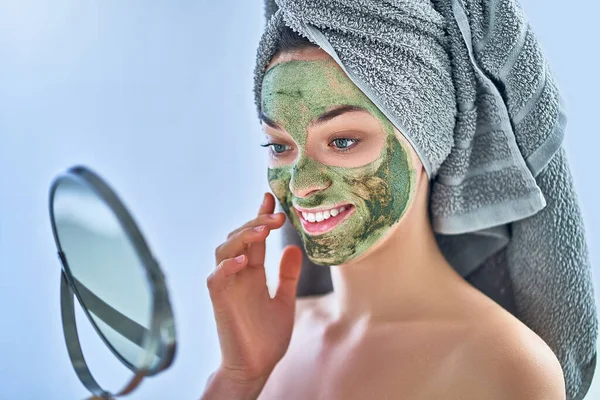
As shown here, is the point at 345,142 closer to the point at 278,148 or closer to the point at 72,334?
the point at 278,148

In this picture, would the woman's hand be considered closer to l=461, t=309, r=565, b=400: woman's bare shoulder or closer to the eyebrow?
the eyebrow

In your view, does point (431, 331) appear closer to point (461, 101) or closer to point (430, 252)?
point (430, 252)

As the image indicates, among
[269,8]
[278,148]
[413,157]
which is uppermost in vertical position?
[269,8]

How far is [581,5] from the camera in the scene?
1.20 m

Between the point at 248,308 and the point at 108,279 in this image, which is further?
the point at 248,308

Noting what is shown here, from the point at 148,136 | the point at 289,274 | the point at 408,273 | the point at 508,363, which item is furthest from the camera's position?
the point at 148,136

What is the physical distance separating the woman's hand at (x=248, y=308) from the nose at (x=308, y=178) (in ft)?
0.46

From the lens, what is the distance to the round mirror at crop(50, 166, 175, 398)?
79 cm

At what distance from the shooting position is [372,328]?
1.05 meters

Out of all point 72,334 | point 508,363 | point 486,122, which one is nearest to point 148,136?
point 72,334

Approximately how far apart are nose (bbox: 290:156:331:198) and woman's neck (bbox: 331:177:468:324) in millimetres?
132

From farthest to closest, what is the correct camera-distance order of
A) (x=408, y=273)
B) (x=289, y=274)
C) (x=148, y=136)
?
(x=148, y=136) < (x=289, y=274) < (x=408, y=273)

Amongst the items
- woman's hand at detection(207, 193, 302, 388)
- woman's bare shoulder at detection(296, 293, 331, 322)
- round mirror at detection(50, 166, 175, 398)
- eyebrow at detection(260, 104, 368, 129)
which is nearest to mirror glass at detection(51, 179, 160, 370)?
round mirror at detection(50, 166, 175, 398)

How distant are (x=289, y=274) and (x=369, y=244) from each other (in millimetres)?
227
